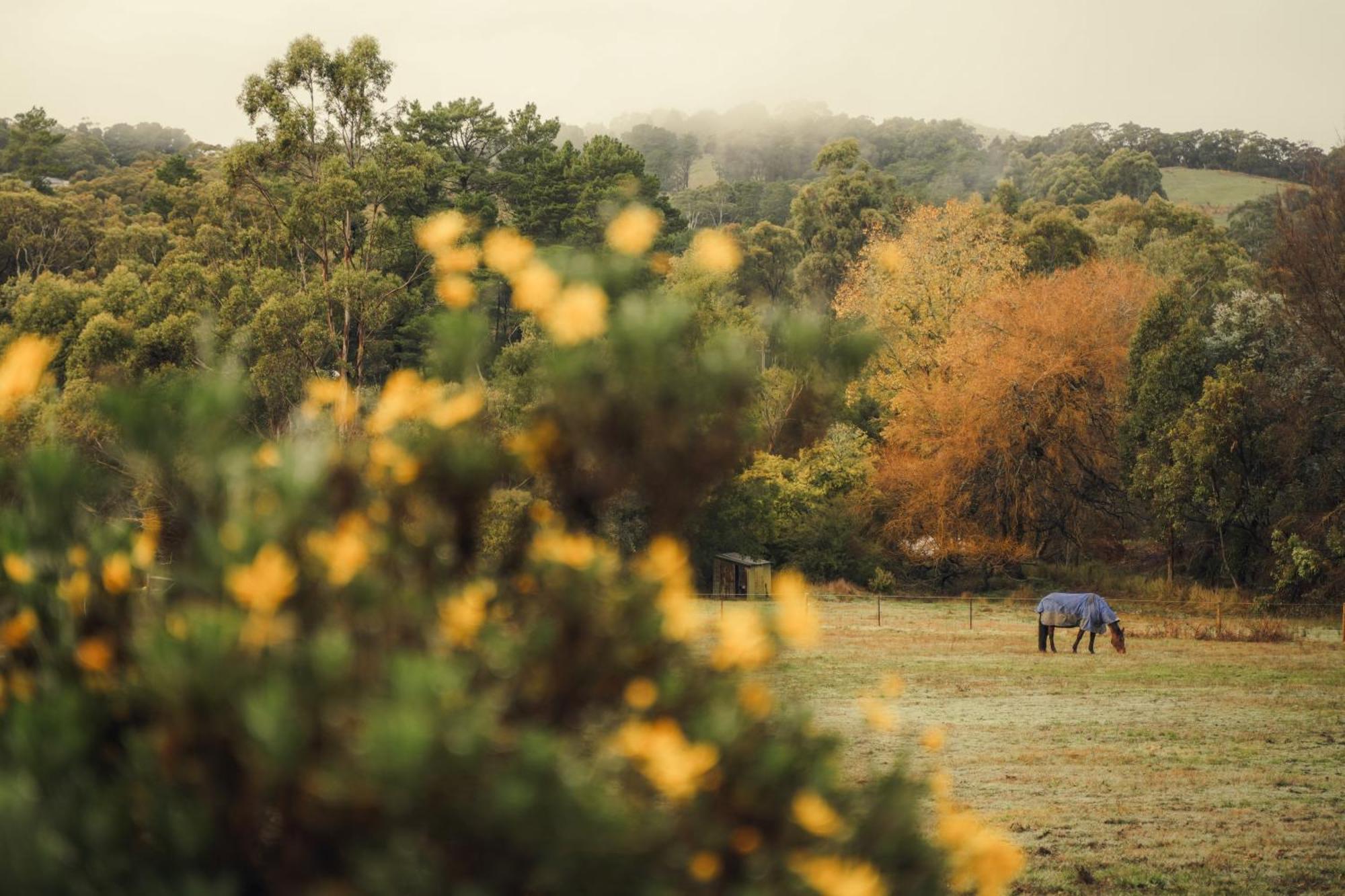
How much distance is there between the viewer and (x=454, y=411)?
2066 millimetres

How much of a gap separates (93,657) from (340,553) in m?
0.40

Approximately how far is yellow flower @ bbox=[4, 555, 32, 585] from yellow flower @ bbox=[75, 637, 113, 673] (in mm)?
148

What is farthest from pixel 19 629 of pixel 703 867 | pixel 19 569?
pixel 703 867

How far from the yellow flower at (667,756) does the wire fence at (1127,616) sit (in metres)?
18.8

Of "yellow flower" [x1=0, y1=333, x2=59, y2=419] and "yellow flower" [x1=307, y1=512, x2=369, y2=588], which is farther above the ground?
"yellow flower" [x1=0, y1=333, x2=59, y2=419]

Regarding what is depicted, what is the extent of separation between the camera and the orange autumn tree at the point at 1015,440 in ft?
95.1

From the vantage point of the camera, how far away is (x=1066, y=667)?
17406 mm

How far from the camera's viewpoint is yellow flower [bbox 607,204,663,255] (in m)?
2.03

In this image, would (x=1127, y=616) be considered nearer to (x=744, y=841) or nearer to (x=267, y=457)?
(x=744, y=841)

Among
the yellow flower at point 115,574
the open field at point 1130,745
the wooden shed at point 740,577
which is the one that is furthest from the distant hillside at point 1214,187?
the yellow flower at point 115,574

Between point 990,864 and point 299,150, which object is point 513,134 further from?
point 990,864

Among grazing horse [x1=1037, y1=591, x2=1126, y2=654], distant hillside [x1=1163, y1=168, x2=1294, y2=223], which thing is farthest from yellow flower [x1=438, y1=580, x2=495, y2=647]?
distant hillside [x1=1163, y1=168, x2=1294, y2=223]

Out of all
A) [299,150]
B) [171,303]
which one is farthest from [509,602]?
[171,303]

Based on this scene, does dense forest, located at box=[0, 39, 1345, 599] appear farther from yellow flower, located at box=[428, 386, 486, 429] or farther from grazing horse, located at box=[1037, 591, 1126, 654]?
yellow flower, located at box=[428, 386, 486, 429]
